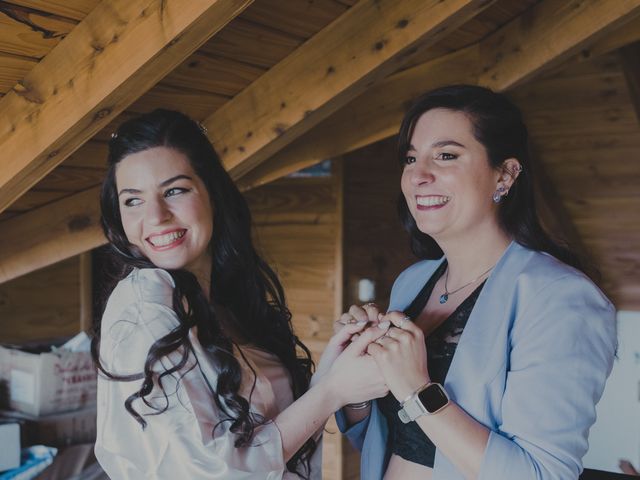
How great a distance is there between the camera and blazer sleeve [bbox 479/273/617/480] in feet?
3.57

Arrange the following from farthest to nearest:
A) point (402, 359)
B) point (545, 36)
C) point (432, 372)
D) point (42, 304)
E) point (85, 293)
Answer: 1. point (85, 293)
2. point (42, 304)
3. point (545, 36)
4. point (432, 372)
5. point (402, 359)

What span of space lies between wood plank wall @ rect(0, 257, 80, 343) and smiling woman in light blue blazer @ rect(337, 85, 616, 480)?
217 cm

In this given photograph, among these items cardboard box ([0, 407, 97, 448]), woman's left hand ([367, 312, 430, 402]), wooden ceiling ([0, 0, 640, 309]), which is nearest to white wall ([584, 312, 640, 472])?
wooden ceiling ([0, 0, 640, 309])

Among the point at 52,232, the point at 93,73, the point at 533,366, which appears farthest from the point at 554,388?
the point at 52,232

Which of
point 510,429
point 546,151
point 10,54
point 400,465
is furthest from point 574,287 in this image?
point 546,151

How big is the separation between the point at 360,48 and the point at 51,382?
1692mm

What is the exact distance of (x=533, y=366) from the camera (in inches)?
44.4

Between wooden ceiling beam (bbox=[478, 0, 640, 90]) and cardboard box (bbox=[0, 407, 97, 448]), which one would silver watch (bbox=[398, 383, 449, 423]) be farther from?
cardboard box (bbox=[0, 407, 97, 448])

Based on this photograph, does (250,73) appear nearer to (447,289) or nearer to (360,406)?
(447,289)

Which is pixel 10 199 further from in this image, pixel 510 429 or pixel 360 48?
pixel 510 429

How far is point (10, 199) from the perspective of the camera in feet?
6.55

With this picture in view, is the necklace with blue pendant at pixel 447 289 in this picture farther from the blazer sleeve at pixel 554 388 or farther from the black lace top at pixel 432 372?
the blazer sleeve at pixel 554 388

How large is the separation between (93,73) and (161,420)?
0.92 metres

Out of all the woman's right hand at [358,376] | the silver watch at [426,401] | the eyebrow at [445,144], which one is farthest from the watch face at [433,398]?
the eyebrow at [445,144]
